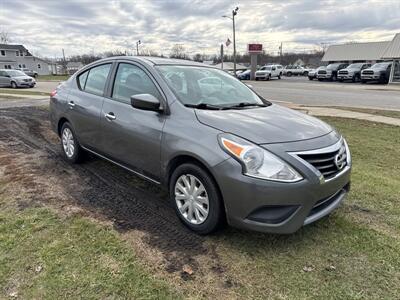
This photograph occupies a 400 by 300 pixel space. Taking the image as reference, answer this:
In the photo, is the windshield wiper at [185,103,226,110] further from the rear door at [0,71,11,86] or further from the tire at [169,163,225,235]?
the rear door at [0,71,11,86]

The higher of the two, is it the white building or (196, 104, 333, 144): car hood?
the white building

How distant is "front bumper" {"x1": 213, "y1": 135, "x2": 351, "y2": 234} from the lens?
269 centimetres

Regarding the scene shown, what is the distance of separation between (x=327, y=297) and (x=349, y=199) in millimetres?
1870

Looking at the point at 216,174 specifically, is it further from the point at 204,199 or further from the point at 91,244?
the point at 91,244

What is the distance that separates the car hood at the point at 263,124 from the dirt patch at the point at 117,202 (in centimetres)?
107

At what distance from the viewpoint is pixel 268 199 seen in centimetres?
270

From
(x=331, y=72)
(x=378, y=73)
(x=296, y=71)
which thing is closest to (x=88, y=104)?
(x=378, y=73)

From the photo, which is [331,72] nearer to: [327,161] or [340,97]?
[340,97]

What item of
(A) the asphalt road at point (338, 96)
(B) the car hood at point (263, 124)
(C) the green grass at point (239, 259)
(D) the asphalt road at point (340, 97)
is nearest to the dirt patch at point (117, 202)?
(C) the green grass at point (239, 259)

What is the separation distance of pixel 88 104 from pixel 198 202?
235 cm

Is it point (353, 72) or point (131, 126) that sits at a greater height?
point (353, 72)

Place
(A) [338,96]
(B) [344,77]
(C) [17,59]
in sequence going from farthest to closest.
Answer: (C) [17,59]
(B) [344,77]
(A) [338,96]

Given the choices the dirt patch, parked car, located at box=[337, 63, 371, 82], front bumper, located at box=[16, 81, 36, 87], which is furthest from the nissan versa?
parked car, located at box=[337, 63, 371, 82]

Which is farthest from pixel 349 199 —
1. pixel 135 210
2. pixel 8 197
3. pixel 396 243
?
pixel 8 197
